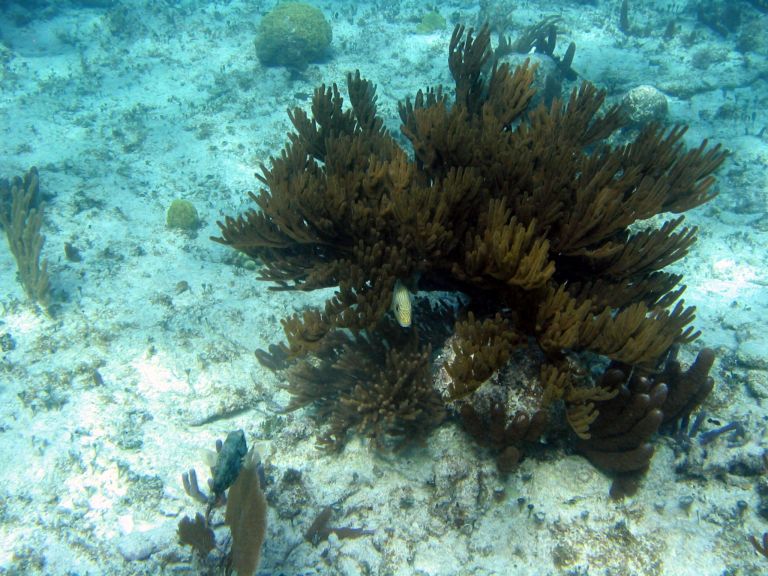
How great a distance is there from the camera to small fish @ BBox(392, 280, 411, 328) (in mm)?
3438

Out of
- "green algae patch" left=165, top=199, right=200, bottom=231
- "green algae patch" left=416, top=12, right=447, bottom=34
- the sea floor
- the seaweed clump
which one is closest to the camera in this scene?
the seaweed clump

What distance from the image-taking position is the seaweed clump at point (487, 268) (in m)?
3.10

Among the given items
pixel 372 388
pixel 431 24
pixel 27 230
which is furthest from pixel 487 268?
pixel 431 24

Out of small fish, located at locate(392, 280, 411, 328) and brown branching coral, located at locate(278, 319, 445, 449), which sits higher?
small fish, located at locate(392, 280, 411, 328)

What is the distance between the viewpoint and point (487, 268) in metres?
3.25

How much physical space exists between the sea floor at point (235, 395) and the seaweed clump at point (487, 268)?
45cm

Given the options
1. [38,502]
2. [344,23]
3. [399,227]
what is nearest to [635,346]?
[399,227]

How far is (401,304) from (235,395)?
2.28 meters

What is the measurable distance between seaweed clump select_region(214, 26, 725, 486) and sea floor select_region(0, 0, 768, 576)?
45 centimetres

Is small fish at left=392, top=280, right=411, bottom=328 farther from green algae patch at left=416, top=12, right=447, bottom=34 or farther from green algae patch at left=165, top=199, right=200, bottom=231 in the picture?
green algae patch at left=416, top=12, right=447, bottom=34

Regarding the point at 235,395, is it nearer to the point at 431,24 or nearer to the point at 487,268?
the point at 487,268

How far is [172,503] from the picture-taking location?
3965 mm

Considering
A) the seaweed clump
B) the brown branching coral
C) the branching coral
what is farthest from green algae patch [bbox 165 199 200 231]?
the brown branching coral

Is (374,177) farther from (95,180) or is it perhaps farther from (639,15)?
(639,15)
